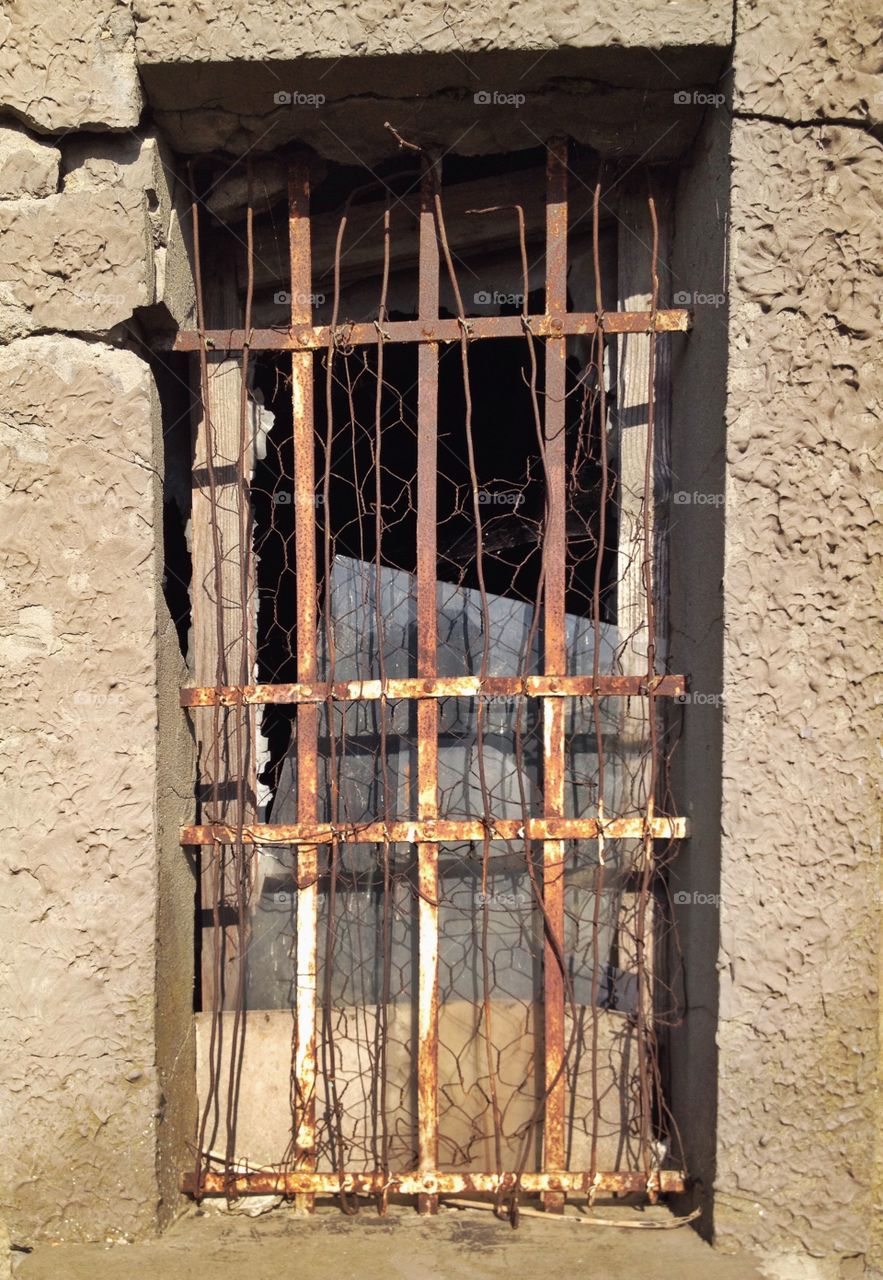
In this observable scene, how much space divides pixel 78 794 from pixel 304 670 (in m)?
0.56

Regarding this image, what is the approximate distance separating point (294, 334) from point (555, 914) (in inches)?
57.2

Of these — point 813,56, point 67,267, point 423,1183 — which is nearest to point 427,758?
point 423,1183

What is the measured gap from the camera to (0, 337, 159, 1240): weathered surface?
223 cm

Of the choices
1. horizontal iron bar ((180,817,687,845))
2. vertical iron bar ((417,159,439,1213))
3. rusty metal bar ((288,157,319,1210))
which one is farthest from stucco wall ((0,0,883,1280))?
→ vertical iron bar ((417,159,439,1213))

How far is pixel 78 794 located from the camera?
7.40ft

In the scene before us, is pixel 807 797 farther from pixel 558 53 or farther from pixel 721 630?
pixel 558 53

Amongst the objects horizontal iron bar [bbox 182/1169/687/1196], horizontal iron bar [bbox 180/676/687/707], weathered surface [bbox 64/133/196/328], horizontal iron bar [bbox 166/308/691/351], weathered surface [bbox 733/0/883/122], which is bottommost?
horizontal iron bar [bbox 182/1169/687/1196]

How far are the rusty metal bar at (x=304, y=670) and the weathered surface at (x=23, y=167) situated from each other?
540mm

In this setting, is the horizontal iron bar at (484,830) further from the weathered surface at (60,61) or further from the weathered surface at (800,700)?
the weathered surface at (60,61)

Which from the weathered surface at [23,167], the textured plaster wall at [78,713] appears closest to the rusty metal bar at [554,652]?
the textured plaster wall at [78,713]

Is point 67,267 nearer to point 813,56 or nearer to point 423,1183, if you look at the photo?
point 813,56

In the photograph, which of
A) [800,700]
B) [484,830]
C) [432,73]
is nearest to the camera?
[800,700]

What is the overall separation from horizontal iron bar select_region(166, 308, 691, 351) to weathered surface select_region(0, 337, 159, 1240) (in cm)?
28

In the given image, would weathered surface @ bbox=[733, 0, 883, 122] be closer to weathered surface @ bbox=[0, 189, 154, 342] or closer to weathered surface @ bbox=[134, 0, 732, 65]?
weathered surface @ bbox=[134, 0, 732, 65]
